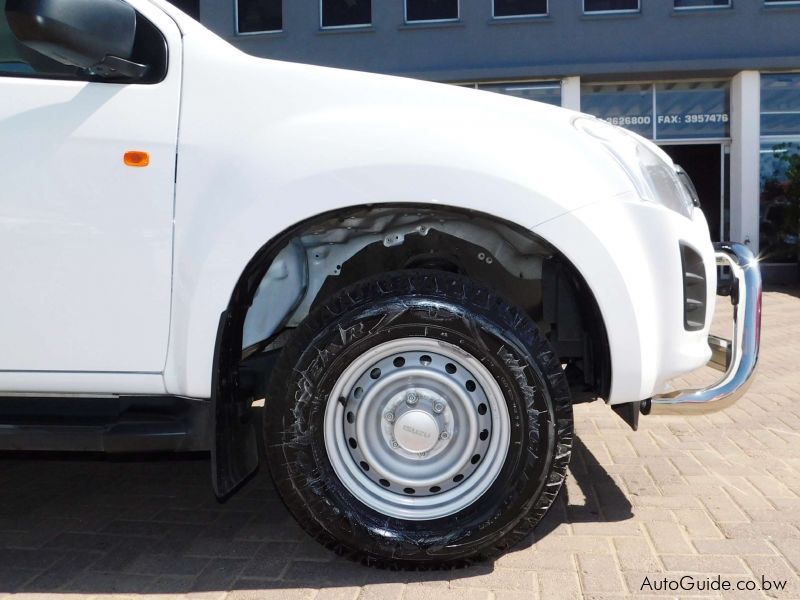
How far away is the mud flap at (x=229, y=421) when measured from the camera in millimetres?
2373

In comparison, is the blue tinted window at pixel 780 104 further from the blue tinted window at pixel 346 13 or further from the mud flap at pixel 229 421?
the mud flap at pixel 229 421

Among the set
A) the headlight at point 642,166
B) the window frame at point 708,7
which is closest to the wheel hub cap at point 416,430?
the headlight at point 642,166

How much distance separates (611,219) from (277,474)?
4.38 ft

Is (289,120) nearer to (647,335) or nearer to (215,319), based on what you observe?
(215,319)

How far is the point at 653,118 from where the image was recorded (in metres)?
14.4

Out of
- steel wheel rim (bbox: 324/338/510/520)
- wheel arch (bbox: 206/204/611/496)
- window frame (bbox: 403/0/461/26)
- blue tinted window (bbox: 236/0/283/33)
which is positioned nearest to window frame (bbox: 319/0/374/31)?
window frame (bbox: 403/0/461/26)

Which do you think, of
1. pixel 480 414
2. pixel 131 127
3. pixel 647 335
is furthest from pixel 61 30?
pixel 647 335

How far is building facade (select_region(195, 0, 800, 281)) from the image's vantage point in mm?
13930

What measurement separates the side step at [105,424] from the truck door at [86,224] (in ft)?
0.47

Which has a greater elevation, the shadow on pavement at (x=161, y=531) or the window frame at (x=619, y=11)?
the window frame at (x=619, y=11)

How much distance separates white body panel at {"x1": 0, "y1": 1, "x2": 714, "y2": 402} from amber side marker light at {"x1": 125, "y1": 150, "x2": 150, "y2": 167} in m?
0.06

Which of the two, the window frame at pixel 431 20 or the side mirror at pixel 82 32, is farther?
the window frame at pixel 431 20

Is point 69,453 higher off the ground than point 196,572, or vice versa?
point 69,453

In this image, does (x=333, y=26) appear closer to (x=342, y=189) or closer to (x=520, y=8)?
(x=520, y=8)
